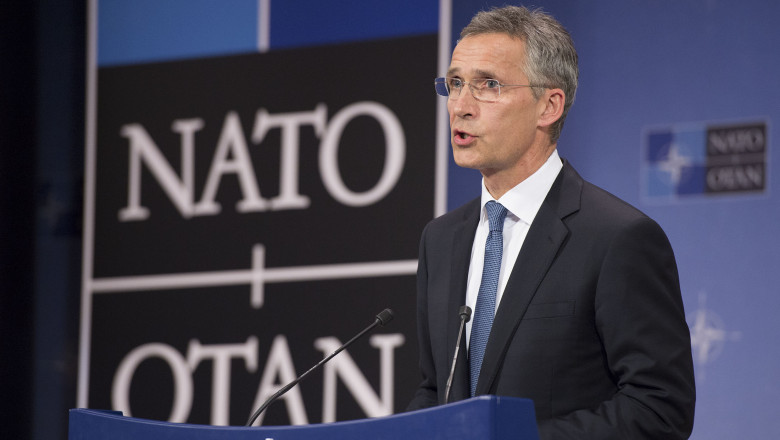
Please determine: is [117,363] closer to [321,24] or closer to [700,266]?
[321,24]

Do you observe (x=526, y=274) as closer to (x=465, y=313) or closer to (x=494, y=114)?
(x=465, y=313)

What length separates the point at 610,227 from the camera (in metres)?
2.02

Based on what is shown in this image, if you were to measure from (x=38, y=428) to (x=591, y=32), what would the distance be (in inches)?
109

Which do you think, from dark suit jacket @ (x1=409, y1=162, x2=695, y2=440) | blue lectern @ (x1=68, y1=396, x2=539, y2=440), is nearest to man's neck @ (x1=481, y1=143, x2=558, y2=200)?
dark suit jacket @ (x1=409, y1=162, x2=695, y2=440)

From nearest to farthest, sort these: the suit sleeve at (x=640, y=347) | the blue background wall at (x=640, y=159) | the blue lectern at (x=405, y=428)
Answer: the blue lectern at (x=405, y=428) → the suit sleeve at (x=640, y=347) → the blue background wall at (x=640, y=159)

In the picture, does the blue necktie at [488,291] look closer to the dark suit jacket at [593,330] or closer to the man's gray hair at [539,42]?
the dark suit jacket at [593,330]

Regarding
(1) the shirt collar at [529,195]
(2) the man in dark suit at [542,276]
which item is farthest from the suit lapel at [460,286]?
(1) the shirt collar at [529,195]

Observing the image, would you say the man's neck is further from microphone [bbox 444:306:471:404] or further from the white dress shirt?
microphone [bbox 444:306:471:404]

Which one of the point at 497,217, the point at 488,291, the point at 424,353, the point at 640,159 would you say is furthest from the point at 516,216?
the point at 640,159

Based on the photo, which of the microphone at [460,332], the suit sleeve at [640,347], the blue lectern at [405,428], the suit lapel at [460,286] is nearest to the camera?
the blue lectern at [405,428]

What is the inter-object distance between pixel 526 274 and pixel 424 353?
0.40m

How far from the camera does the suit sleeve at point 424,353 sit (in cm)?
225

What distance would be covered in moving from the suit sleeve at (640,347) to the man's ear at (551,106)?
1.17 feet

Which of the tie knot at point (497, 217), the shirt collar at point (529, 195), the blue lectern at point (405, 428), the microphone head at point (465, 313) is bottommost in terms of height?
the blue lectern at point (405, 428)
